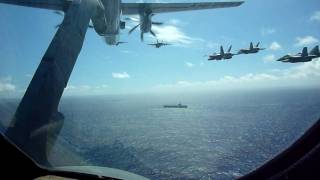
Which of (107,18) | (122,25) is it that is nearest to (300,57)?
(107,18)

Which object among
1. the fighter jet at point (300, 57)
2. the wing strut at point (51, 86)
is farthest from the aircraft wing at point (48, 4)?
the fighter jet at point (300, 57)

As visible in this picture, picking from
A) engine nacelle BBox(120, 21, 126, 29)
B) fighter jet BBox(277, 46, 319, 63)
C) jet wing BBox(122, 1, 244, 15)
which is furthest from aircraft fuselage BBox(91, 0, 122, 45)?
fighter jet BBox(277, 46, 319, 63)

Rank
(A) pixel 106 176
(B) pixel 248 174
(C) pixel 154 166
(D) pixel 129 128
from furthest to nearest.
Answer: (D) pixel 129 128 → (C) pixel 154 166 → (A) pixel 106 176 → (B) pixel 248 174

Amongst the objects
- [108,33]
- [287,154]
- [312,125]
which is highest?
[108,33]

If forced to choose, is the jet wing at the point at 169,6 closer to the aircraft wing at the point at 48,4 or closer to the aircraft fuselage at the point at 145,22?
the aircraft fuselage at the point at 145,22

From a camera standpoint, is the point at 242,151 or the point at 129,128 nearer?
the point at 242,151

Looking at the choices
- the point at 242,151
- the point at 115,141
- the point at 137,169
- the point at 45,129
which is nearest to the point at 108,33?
the point at 45,129

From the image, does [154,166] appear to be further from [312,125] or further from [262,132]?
[262,132]

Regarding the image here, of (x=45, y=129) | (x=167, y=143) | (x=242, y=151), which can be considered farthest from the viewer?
(x=167, y=143)
